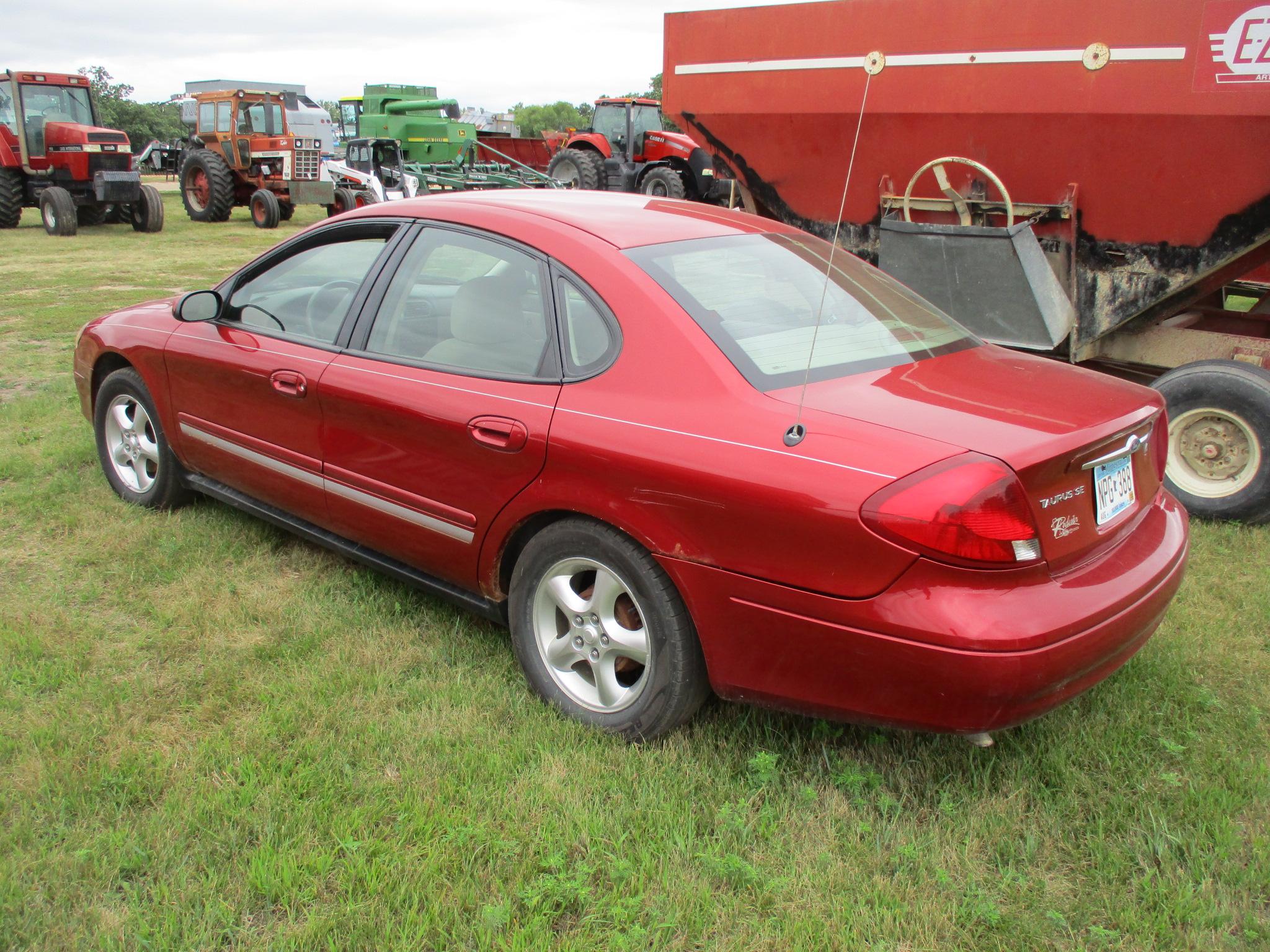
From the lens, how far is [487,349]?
10.3 feet

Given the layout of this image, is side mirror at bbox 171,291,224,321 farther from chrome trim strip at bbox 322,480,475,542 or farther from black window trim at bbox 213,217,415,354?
chrome trim strip at bbox 322,480,475,542

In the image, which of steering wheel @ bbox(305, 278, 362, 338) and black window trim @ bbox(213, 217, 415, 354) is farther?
steering wheel @ bbox(305, 278, 362, 338)

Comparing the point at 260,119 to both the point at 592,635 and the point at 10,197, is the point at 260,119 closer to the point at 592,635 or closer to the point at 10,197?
the point at 10,197

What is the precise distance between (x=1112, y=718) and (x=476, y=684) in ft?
6.23

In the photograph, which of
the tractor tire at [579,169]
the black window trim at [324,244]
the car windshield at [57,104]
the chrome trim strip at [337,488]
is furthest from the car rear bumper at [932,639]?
the car windshield at [57,104]

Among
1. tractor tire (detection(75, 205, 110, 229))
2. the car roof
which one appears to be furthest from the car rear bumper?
tractor tire (detection(75, 205, 110, 229))

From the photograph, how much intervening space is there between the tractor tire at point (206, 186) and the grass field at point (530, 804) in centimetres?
1897

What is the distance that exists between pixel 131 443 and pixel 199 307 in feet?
3.19

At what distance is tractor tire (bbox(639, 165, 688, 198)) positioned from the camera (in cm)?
1892

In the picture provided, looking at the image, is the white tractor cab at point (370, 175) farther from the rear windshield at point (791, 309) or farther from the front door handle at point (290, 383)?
the rear windshield at point (791, 309)

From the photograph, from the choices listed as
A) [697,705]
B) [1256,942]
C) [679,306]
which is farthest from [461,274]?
[1256,942]

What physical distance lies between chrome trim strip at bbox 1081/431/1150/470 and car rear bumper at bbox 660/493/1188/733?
0.24 m

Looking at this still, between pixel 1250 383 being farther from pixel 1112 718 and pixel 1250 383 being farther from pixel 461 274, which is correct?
pixel 461 274

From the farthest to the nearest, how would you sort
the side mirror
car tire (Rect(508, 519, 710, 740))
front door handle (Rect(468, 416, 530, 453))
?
the side mirror < front door handle (Rect(468, 416, 530, 453)) < car tire (Rect(508, 519, 710, 740))
